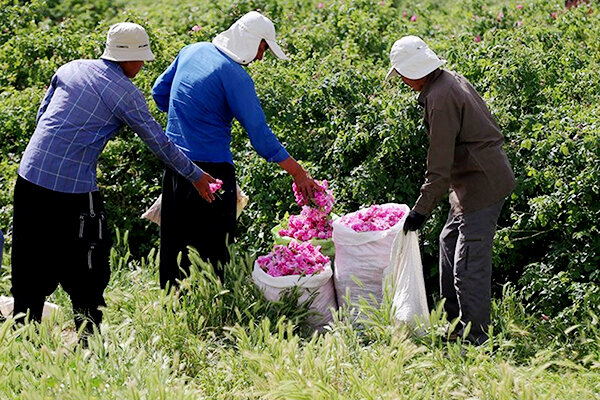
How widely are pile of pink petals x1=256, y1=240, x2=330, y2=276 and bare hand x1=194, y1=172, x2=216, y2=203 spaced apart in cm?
48

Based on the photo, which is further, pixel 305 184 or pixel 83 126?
pixel 305 184

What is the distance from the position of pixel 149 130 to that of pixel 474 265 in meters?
1.70

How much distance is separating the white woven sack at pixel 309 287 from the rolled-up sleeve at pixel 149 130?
0.69m

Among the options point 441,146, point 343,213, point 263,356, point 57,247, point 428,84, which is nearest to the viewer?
point 263,356

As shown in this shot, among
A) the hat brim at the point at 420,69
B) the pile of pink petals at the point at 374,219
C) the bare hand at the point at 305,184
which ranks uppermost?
the hat brim at the point at 420,69

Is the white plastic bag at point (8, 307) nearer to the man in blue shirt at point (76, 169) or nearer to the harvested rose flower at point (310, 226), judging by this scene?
the man in blue shirt at point (76, 169)

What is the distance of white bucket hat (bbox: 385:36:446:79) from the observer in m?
4.59

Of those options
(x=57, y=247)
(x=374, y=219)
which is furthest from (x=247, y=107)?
(x=57, y=247)

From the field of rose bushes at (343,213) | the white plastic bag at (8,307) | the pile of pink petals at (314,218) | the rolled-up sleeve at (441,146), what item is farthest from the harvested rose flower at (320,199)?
the white plastic bag at (8,307)

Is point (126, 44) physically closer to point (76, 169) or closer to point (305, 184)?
point (76, 169)

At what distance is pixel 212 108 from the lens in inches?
198

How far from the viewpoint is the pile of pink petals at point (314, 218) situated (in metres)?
5.23

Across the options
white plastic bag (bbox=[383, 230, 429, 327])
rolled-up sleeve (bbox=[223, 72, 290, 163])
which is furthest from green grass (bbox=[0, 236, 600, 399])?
rolled-up sleeve (bbox=[223, 72, 290, 163])

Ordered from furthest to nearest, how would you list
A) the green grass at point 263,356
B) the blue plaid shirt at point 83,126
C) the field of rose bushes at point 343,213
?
the blue plaid shirt at point 83,126 < the field of rose bushes at point 343,213 < the green grass at point 263,356
